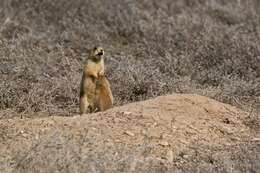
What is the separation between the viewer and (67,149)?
556 centimetres

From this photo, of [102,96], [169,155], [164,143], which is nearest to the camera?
[169,155]

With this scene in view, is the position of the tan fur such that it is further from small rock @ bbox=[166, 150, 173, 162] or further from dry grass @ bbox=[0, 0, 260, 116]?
small rock @ bbox=[166, 150, 173, 162]

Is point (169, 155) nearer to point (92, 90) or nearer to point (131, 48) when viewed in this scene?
point (92, 90)

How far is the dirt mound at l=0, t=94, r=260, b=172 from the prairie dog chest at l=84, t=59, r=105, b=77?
0.90 metres

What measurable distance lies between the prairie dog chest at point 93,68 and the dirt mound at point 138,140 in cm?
90

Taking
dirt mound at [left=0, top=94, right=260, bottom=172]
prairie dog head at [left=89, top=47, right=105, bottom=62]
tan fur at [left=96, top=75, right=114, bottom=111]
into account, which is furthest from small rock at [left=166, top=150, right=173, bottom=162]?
prairie dog head at [left=89, top=47, right=105, bottom=62]

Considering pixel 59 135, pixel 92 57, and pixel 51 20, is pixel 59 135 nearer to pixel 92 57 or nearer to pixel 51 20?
pixel 92 57

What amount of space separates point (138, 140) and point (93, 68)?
177cm

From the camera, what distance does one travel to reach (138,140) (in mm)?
6355

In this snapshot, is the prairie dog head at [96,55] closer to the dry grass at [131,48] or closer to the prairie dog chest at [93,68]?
the prairie dog chest at [93,68]

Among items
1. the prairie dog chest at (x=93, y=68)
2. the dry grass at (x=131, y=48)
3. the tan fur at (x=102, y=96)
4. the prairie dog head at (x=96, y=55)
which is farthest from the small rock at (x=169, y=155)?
the dry grass at (x=131, y=48)

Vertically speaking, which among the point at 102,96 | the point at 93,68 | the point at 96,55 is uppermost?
the point at 96,55

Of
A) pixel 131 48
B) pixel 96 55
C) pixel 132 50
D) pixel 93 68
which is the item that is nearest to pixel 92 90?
pixel 93 68

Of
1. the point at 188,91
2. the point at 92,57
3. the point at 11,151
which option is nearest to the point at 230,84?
the point at 188,91
